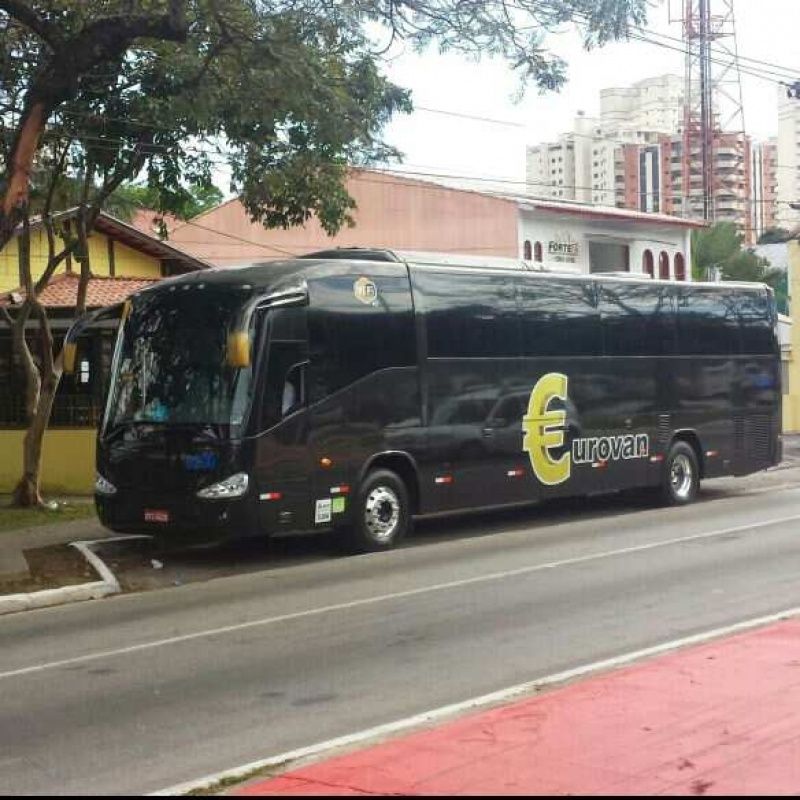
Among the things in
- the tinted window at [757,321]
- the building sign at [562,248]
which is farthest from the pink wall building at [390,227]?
the tinted window at [757,321]

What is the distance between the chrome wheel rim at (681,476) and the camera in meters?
20.7

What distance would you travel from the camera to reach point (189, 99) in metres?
16.1

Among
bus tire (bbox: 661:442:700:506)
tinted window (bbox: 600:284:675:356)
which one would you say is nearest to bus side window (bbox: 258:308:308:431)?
tinted window (bbox: 600:284:675:356)

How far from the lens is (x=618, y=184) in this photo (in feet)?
198

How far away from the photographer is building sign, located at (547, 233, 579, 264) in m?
37.7

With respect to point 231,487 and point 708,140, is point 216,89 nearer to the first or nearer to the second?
point 231,487

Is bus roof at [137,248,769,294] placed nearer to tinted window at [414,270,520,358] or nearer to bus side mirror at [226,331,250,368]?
tinted window at [414,270,520,358]

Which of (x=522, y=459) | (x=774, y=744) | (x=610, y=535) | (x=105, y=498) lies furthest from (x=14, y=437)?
(x=774, y=744)

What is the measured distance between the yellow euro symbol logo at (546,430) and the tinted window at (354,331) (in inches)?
103

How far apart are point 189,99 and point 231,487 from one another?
523 centimetres

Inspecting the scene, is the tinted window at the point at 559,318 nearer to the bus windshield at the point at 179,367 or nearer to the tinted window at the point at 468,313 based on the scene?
the tinted window at the point at 468,313

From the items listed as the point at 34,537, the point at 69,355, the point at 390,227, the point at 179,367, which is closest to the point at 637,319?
the point at 179,367

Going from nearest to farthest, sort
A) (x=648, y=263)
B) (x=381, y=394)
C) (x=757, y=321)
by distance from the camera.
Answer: (x=381, y=394)
(x=757, y=321)
(x=648, y=263)

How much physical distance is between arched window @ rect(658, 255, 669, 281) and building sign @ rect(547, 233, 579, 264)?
177 inches
